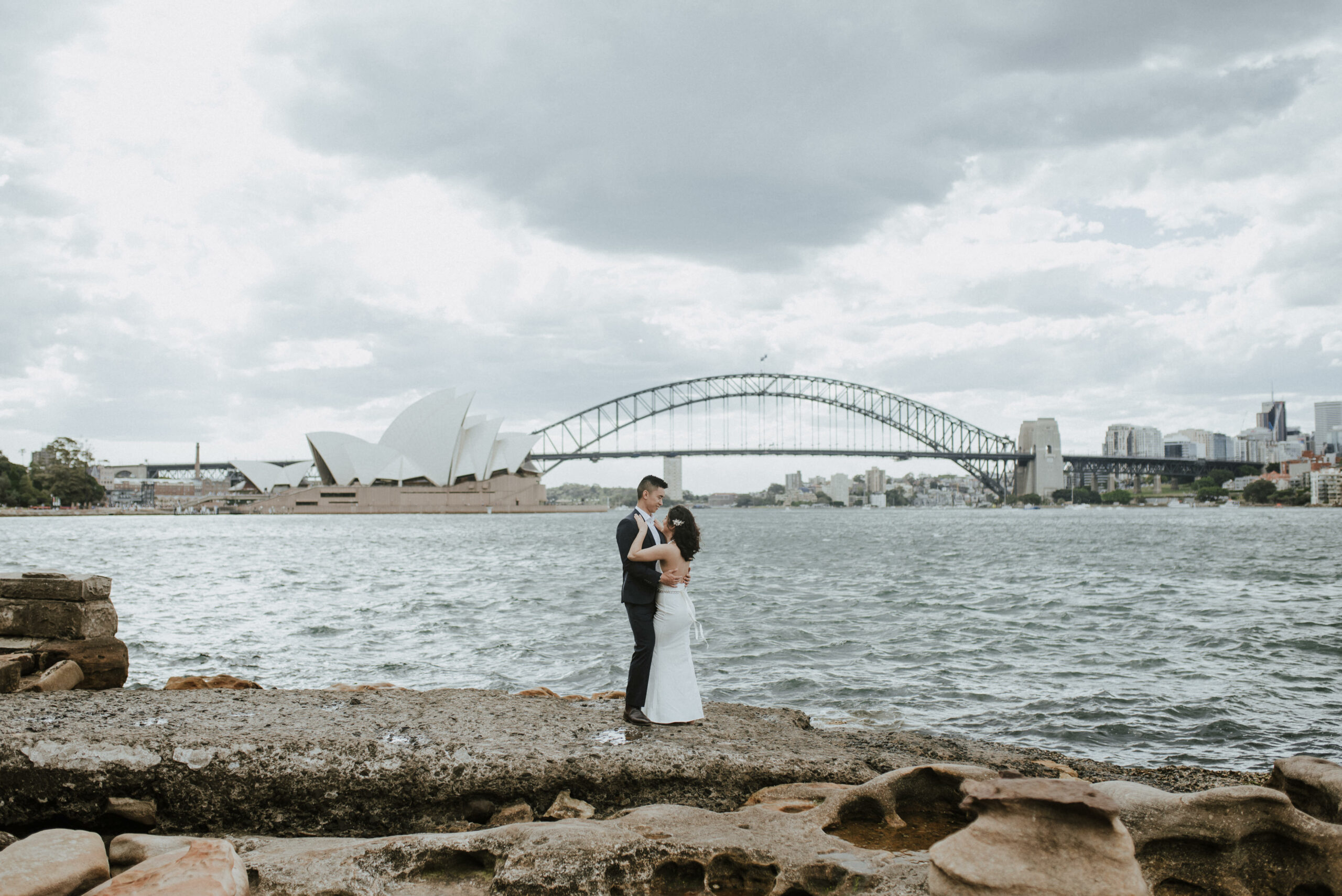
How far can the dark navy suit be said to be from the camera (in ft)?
12.8

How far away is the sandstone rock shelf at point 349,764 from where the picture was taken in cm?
315

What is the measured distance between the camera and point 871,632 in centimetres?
1091

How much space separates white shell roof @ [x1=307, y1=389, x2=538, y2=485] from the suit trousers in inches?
2700

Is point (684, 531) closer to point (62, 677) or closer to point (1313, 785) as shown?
point (1313, 785)

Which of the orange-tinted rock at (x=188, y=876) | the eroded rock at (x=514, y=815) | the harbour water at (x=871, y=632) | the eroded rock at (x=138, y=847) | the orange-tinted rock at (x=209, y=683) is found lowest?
the harbour water at (x=871, y=632)

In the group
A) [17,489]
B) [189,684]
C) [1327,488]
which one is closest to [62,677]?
[189,684]

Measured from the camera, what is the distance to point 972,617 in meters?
12.3

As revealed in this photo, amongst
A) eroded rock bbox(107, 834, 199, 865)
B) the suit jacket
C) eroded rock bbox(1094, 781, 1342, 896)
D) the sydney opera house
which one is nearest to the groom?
the suit jacket

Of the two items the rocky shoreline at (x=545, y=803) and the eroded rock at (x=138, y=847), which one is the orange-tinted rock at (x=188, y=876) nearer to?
the rocky shoreline at (x=545, y=803)

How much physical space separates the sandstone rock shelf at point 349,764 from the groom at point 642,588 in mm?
154

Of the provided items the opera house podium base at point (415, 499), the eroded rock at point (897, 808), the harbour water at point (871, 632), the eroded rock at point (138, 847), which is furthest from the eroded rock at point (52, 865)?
the opera house podium base at point (415, 499)

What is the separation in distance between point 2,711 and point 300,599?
473 inches

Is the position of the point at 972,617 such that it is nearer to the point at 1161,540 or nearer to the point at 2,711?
the point at 2,711

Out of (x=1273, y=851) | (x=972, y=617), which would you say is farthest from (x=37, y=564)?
(x=1273, y=851)
